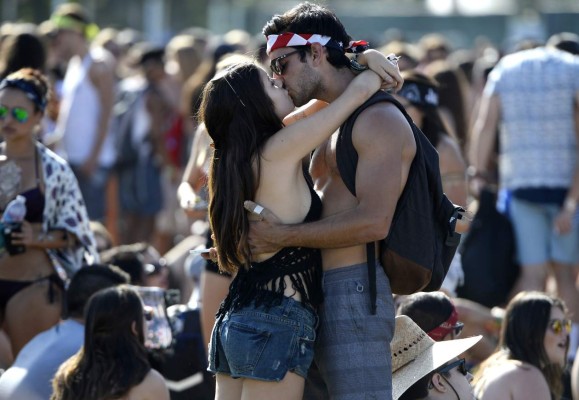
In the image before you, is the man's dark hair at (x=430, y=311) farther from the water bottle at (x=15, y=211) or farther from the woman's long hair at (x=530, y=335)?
the water bottle at (x=15, y=211)

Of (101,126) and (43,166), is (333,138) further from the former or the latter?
(101,126)

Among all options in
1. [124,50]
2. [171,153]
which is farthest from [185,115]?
[124,50]

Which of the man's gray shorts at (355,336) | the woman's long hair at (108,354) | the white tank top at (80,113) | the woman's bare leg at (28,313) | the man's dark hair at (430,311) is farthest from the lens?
the white tank top at (80,113)

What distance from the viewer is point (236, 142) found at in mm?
4406

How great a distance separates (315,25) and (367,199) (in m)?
0.71

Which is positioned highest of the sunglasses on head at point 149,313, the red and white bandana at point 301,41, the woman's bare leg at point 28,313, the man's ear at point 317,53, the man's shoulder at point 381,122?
the red and white bandana at point 301,41

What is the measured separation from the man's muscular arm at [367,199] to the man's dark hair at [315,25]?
0.97 ft

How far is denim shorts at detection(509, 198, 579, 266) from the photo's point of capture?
8.28 m

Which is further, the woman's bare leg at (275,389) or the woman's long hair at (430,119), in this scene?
the woman's long hair at (430,119)

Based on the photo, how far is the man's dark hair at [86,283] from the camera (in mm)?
6191

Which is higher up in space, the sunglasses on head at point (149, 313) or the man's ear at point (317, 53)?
the man's ear at point (317, 53)

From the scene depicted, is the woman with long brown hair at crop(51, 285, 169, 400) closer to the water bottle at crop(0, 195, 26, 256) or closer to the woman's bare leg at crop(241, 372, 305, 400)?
the water bottle at crop(0, 195, 26, 256)

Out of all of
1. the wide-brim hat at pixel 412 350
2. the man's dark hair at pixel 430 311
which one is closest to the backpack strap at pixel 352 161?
the wide-brim hat at pixel 412 350

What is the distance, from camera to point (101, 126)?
34.3 feet
